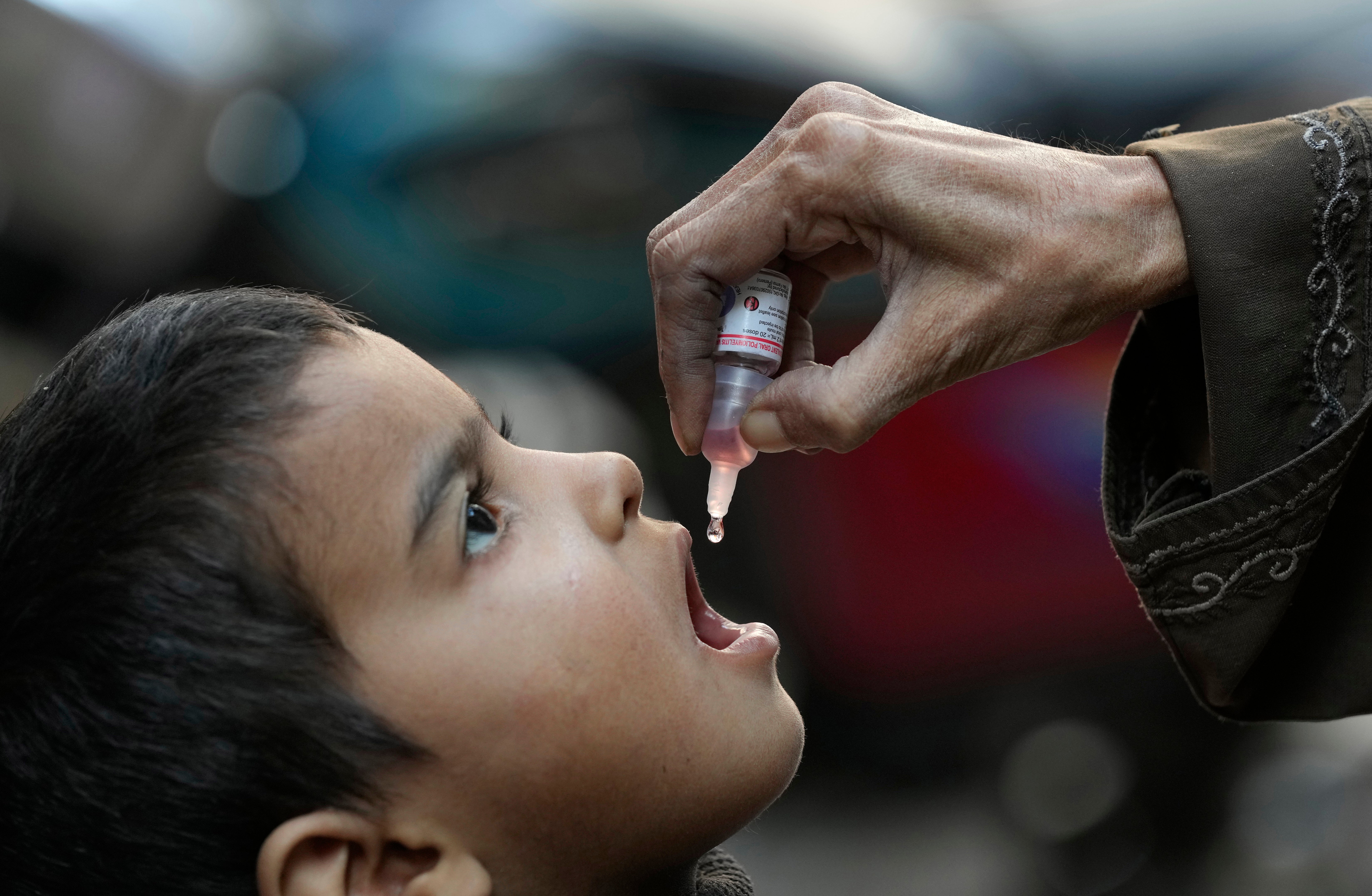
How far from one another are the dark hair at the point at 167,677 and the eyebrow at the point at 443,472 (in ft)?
0.32

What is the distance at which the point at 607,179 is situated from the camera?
6.79 ft

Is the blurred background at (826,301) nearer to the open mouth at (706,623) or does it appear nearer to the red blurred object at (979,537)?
the red blurred object at (979,537)

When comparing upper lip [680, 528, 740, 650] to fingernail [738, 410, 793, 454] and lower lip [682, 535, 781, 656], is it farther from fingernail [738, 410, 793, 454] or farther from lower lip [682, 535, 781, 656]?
fingernail [738, 410, 793, 454]

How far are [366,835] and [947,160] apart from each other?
711mm

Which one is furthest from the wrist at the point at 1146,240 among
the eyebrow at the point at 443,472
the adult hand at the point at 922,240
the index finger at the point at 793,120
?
the eyebrow at the point at 443,472

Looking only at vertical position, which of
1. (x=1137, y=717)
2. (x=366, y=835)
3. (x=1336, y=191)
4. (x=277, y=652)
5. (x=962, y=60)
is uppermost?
(x=962, y=60)

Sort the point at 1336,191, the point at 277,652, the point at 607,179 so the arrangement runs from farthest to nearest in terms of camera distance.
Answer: the point at 607,179
the point at 1336,191
the point at 277,652

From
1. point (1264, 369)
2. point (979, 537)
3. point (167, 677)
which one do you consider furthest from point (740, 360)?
point (979, 537)

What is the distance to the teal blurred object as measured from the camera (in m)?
2.01

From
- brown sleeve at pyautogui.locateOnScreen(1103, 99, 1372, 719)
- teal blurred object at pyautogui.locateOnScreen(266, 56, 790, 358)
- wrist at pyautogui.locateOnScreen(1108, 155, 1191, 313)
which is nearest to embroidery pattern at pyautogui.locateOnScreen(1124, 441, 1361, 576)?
brown sleeve at pyautogui.locateOnScreen(1103, 99, 1372, 719)

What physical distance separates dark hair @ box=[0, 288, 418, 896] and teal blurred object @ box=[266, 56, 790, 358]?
4.34 feet

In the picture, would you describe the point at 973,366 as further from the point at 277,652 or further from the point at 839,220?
the point at 277,652

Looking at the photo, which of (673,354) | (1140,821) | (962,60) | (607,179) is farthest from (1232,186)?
(1140,821)

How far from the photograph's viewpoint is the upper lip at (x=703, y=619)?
3.18 ft
